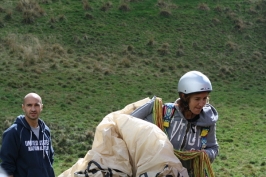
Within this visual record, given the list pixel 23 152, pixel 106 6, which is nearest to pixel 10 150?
pixel 23 152

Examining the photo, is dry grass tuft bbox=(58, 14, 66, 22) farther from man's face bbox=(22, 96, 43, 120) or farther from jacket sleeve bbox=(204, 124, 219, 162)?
jacket sleeve bbox=(204, 124, 219, 162)

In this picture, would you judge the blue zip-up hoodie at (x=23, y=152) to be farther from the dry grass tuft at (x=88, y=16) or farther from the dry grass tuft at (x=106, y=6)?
the dry grass tuft at (x=106, y=6)

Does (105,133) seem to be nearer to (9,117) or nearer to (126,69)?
(9,117)

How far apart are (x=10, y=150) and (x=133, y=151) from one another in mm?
1307

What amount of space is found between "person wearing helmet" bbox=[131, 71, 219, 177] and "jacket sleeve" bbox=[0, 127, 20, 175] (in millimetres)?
1193

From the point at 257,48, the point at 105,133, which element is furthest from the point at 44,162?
the point at 257,48

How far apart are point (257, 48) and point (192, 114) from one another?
2086cm

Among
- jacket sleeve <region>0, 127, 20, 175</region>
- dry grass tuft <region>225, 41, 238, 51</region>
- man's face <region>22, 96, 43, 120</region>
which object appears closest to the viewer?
jacket sleeve <region>0, 127, 20, 175</region>

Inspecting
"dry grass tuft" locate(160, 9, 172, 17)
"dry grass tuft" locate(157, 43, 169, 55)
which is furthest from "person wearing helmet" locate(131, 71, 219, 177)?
"dry grass tuft" locate(160, 9, 172, 17)

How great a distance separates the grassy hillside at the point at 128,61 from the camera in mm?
13578

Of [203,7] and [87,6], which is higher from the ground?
[87,6]

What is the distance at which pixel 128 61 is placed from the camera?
20.6 metres

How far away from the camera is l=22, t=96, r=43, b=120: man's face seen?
484 centimetres

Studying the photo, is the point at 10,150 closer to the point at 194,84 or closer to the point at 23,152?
the point at 23,152
